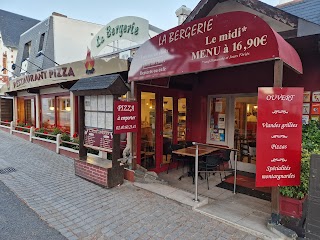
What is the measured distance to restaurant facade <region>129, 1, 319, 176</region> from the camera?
3451 millimetres

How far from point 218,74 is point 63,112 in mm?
7385

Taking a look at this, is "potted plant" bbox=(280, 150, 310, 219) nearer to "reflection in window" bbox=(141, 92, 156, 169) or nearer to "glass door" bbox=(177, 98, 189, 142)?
"reflection in window" bbox=(141, 92, 156, 169)

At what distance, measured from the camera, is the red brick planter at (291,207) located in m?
3.47

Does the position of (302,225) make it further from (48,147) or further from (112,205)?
(48,147)

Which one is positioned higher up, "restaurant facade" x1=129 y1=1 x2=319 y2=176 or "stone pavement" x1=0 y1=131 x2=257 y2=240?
"restaurant facade" x1=129 y1=1 x2=319 y2=176

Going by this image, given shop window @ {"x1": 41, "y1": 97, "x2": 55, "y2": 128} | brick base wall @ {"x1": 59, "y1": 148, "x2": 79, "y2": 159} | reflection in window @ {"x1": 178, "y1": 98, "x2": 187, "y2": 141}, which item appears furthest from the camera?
shop window @ {"x1": 41, "y1": 97, "x2": 55, "y2": 128}

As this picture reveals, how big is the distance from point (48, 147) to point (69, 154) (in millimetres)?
1892

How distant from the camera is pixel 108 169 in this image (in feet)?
16.4

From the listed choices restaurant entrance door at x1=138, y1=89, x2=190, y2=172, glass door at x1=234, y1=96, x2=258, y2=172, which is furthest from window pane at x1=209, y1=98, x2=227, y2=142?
restaurant entrance door at x1=138, y1=89, x2=190, y2=172

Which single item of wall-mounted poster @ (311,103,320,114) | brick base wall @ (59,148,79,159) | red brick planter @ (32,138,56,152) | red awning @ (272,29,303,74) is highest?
red awning @ (272,29,303,74)

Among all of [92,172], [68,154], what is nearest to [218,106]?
[92,172]

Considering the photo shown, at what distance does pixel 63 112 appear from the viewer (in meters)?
10.3

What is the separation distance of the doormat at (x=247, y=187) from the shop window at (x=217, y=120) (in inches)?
53.7

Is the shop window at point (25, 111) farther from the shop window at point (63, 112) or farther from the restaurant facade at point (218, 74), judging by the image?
the restaurant facade at point (218, 74)
